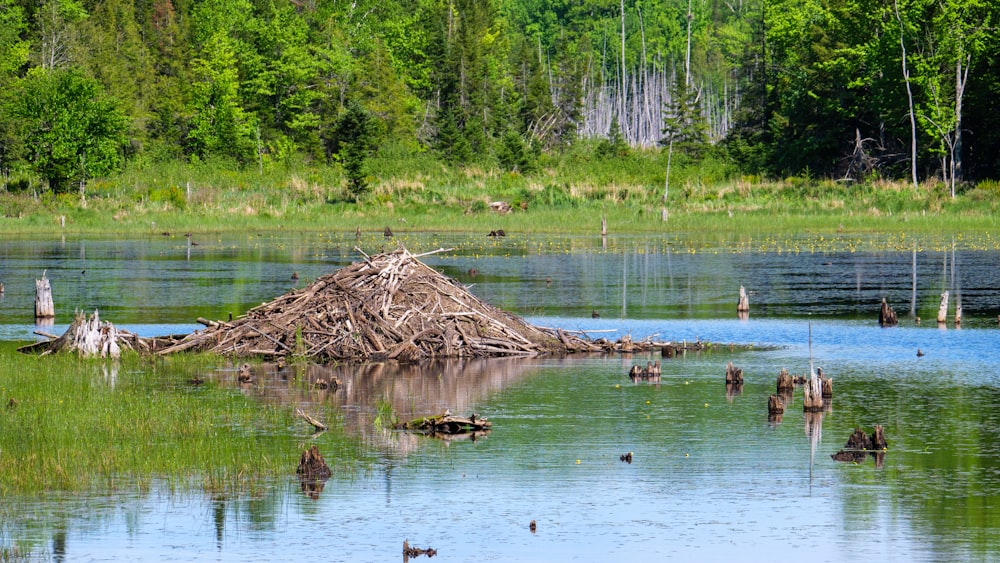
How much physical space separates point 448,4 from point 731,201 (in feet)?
201

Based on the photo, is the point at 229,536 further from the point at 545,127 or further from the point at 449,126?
the point at 545,127

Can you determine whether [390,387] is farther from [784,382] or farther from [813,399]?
[813,399]

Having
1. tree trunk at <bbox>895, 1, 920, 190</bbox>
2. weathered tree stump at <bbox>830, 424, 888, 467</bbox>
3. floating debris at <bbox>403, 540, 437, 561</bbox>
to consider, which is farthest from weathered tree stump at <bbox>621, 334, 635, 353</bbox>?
tree trunk at <bbox>895, 1, 920, 190</bbox>

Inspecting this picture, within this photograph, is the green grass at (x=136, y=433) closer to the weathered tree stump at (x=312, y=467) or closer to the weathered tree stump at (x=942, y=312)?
the weathered tree stump at (x=312, y=467)

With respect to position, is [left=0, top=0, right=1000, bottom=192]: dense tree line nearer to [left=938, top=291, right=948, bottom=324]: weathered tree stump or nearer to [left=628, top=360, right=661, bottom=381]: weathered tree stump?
[left=938, top=291, right=948, bottom=324]: weathered tree stump

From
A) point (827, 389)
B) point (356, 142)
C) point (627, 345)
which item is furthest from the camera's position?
point (356, 142)

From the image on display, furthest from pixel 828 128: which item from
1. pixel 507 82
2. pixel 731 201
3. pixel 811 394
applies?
pixel 811 394

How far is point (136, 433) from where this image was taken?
18062 mm

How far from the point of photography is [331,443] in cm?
1781

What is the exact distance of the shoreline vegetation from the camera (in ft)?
238

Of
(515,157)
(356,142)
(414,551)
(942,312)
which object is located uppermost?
(515,157)

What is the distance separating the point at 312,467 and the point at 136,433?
355 centimetres

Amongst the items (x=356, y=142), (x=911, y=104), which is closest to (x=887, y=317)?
(x=911, y=104)

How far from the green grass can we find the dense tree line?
57.4 meters
